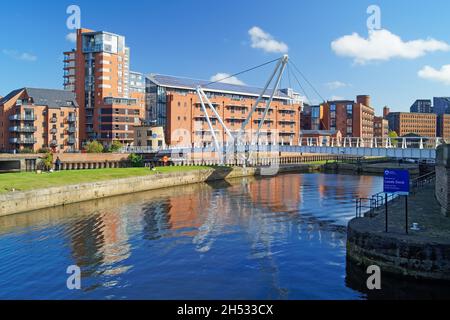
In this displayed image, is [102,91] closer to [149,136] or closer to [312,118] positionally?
[149,136]

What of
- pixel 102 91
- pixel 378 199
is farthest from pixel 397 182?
pixel 102 91

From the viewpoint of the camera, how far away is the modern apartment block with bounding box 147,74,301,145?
117m

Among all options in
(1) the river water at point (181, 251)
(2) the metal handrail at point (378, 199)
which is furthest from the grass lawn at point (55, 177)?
(2) the metal handrail at point (378, 199)

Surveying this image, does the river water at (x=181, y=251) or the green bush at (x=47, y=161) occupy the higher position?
the green bush at (x=47, y=161)

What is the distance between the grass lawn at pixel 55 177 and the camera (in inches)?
1930

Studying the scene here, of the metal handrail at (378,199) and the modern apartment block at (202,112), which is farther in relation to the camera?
the modern apartment block at (202,112)

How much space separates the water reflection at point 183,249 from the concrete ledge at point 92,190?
69.7 inches

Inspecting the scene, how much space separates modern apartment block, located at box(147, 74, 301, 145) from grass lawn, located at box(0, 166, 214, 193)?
43.9 m

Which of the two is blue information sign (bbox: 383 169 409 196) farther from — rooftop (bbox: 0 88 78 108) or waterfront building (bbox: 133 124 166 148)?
rooftop (bbox: 0 88 78 108)

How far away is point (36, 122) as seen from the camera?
4301 inches

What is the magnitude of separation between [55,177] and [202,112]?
2684 inches

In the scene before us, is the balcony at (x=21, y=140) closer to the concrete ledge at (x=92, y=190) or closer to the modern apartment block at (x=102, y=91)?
the modern apartment block at (x=102, y=91)

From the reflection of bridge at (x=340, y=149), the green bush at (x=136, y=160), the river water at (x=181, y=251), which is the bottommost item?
the river water at (x=181, y=251)

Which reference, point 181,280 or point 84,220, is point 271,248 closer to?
point 181,280
